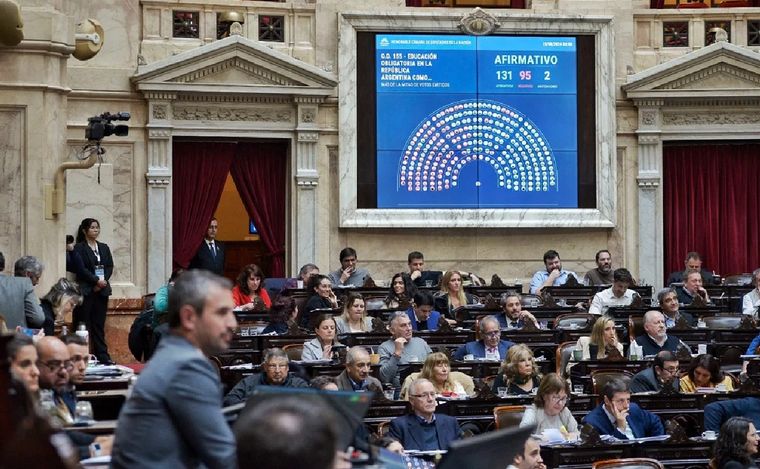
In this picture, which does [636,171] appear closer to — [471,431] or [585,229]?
[585,229]

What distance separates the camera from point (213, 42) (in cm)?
1736

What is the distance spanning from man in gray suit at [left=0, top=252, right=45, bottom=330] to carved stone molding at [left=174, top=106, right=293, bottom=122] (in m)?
6.68

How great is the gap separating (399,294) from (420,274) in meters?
1.63

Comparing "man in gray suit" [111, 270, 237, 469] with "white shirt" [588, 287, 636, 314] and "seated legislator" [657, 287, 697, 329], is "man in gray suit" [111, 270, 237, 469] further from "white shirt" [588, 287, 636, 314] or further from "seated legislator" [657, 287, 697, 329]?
"white shirt" [588, 287, 636, 314]

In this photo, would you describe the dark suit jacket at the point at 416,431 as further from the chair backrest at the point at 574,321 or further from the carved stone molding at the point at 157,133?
the carved stone molding at the point at 157,133

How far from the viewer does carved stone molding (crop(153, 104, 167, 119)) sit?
17.3m

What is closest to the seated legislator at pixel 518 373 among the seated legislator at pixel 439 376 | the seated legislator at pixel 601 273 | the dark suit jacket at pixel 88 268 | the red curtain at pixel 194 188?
the seated legislator at pixel 439 376

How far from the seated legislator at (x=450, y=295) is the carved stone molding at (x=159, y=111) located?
14.3ft

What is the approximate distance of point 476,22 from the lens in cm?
1798

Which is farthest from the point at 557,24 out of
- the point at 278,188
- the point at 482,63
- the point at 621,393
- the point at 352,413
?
the point at 352,413

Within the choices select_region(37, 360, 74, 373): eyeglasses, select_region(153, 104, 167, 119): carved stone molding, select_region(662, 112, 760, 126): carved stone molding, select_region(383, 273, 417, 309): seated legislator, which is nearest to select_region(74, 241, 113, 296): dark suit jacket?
select_region(153, 104, 167, 119): carved stone molding

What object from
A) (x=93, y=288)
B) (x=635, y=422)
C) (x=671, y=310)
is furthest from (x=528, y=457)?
(x=93, y=288)

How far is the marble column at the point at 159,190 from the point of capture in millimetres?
17297

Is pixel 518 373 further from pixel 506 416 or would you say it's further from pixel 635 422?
pixel 635 422
